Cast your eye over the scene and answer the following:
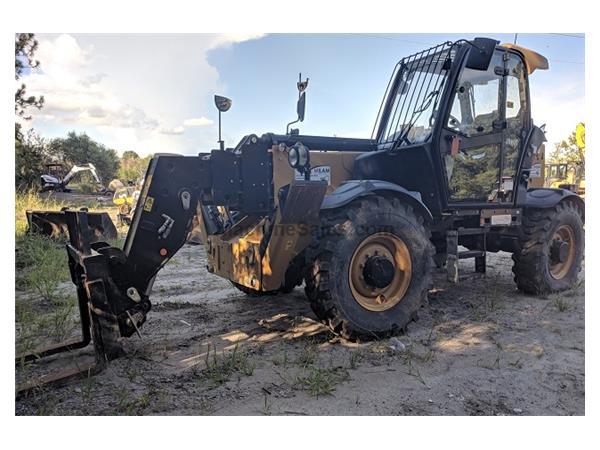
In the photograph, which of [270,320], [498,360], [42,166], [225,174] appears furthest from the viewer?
[42,166]

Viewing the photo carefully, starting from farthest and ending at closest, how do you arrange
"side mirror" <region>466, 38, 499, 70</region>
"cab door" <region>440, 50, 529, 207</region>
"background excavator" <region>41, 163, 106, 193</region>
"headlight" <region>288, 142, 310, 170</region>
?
"background excavator" <region>41, 163, 106, 193</region>
"cab door" <region>440, 50, 529, 207</region>
"side mirror" <region>466, 38, 499, 70</region>
"headlight" <region>288, 142, 310, 170</region>

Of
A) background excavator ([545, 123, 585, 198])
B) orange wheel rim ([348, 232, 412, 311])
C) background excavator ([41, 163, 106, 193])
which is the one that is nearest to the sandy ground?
orange wheel rim ([348, 232, 412, 311])

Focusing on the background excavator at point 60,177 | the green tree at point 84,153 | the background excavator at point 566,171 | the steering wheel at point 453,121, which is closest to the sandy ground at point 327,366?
the steering wheel at point 453,121

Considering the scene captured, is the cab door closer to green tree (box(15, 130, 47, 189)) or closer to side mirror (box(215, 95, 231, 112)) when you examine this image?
side mirror (box(215, 95, 231, 112))

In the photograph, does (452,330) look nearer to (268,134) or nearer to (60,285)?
(268,134)

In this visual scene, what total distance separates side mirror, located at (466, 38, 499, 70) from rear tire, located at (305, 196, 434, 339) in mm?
1664

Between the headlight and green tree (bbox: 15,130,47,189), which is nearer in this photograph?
the headlight

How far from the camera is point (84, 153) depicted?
890 cm

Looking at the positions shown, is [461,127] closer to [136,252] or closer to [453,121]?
[453,121]

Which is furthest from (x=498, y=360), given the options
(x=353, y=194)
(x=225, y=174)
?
(x=225, y=174)

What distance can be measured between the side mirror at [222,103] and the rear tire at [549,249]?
12.0ft

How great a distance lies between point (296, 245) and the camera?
395cm

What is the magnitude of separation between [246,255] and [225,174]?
717 millimetres

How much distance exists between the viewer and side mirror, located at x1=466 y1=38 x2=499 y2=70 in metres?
4.54
